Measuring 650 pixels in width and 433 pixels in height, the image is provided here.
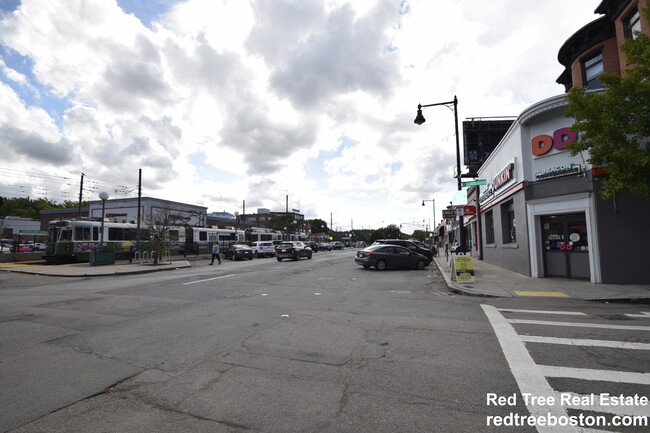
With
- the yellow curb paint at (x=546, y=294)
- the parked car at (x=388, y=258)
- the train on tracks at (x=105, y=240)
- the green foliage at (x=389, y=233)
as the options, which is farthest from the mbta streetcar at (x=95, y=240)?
the green foliage at (x=389, y=233)

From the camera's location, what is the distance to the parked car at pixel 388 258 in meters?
19.9

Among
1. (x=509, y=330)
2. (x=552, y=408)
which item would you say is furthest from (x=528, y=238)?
(x=552, y=408)

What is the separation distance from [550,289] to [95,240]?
30.5 meters

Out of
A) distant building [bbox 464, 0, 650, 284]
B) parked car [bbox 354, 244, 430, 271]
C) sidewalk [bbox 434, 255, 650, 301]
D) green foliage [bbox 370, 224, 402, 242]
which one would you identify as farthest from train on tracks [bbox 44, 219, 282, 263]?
green foliage [bbox 370, 224, 402, 242]

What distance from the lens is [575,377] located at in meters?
4.22

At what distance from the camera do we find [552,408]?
3482 millimetres

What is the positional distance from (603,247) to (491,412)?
11794mm

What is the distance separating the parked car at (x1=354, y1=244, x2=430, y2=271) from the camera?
65.4 ft

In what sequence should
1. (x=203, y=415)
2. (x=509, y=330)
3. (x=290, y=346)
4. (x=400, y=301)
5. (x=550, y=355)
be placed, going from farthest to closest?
1. (x=400, y=301)
2. (x=509, y=330)
3. (x=290, y=346)
4. (x=550, y=355)
5. (x=203, y=415)

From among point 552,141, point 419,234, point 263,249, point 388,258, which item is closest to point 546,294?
point 552,141

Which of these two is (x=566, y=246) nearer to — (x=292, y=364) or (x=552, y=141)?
(x=552, y=141)

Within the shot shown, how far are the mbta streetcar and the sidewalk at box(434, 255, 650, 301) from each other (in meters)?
24.5

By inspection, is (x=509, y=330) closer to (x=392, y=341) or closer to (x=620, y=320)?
(x=392, y=341)

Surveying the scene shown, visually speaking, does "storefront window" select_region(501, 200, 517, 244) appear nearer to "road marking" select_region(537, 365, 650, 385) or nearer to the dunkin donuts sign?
the dunkin donuts sign
